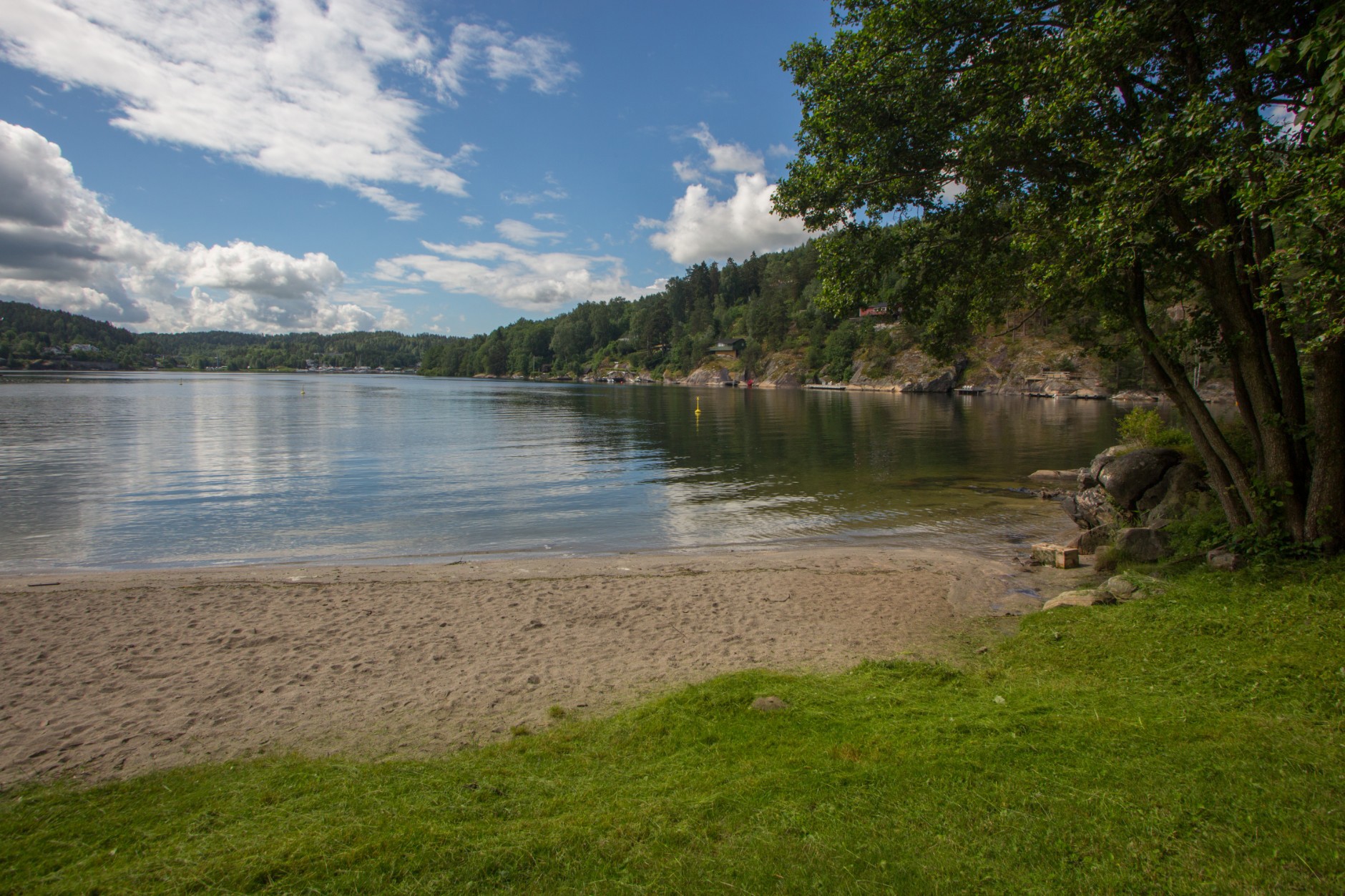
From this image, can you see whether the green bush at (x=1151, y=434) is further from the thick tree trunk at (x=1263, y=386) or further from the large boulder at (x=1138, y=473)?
the thick tree trunk at (x=1263, y=386)

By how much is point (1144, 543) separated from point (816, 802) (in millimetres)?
12770

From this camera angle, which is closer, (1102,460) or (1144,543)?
(1144,543)

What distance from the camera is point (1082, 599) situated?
11938 millimetres

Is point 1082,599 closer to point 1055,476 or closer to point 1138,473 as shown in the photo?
point 1138,473

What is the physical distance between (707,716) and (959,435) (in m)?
→ 50.7

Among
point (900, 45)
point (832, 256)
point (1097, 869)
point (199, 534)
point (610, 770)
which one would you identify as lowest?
point (199, 534)

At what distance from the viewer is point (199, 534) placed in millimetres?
22016

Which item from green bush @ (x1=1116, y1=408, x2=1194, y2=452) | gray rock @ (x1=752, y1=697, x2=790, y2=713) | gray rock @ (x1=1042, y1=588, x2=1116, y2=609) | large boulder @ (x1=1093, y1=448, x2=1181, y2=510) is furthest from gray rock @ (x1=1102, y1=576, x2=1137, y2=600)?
green bush @ (x1=1116, y1=408, x2=1194, y2=452)

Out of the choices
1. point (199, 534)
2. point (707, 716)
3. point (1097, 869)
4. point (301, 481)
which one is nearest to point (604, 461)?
point (301, 481)

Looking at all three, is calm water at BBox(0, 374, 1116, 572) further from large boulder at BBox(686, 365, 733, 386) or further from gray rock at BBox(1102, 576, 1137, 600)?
large boulder at BBox(686, 365, 733, 386)

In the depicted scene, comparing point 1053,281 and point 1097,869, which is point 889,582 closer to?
point 1053,281

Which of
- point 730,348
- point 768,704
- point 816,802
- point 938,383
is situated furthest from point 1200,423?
point 730,348

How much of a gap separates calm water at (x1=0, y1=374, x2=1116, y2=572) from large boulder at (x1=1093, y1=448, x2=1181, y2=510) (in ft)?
Answer: 10.4

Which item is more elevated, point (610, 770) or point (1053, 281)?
point (1053, 281)
